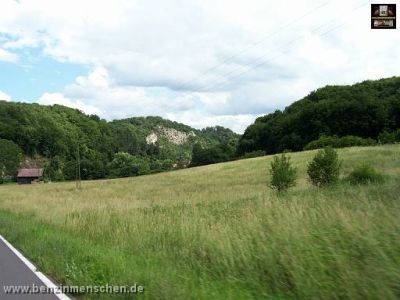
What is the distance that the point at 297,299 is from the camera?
6176 millimetres

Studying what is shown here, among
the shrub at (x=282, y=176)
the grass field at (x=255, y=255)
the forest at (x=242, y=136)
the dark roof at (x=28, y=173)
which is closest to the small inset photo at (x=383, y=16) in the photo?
the grass field at (x=255, y=255)

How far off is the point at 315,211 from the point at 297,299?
3.23 m

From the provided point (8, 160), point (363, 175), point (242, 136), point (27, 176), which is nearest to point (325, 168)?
point (363, 175)

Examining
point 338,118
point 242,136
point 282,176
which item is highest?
point 338,118

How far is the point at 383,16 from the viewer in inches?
795

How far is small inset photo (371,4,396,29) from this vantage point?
19.9 m

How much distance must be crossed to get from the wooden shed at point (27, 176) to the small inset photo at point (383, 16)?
136m

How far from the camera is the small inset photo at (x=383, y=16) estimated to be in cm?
1992

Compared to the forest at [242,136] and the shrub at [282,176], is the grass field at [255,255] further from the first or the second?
the forest at [242,136]

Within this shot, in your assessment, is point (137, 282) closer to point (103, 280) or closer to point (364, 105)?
point (103, 280)

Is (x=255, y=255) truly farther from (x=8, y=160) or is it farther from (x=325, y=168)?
(x=8, y=160)

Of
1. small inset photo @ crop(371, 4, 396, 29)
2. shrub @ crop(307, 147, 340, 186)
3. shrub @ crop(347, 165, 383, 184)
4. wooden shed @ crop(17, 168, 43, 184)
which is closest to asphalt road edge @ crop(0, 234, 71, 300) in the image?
small inset photo @ crop(371, 4, 396, 29)

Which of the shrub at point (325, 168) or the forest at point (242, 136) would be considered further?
the forest at point (242, 136)

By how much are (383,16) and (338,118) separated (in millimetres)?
99983
